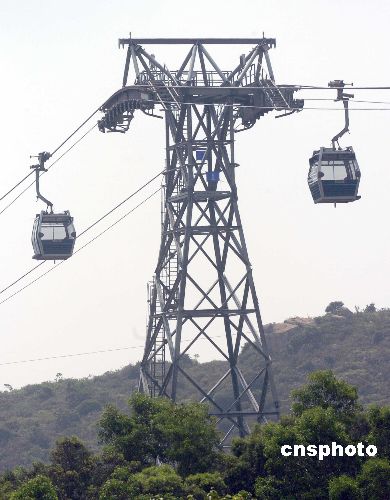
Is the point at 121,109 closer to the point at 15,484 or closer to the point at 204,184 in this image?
the point at 204,184

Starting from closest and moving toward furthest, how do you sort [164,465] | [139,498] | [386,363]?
1. [139,498]
2. [164,465]
3. [386,363]

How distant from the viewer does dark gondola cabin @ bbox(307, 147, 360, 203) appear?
168ft

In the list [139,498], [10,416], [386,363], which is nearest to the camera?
[139,498]

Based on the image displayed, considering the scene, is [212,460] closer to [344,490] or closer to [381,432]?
[381,432]

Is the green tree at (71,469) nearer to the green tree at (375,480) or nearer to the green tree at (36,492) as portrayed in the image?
the green tree at (36,492)

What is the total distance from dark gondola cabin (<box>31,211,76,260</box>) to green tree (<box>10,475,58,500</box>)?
9084 millimetres

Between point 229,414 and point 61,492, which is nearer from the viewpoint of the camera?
point 61,492

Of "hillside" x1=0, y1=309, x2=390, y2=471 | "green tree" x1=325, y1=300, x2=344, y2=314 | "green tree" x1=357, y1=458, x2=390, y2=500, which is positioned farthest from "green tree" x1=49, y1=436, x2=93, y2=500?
"green tree" x1=325, y1=300, x2=344, y2=314

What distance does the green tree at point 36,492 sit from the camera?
2023 inches

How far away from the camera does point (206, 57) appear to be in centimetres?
6241

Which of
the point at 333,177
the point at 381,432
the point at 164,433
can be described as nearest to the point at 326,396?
the point at 381,432

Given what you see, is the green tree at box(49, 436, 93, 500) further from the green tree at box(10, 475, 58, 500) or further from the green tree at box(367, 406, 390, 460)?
the green tree at box(367, 406, 390, 460)

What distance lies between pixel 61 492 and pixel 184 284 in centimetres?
1002

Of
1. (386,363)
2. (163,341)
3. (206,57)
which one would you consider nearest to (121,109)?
(206,57)
